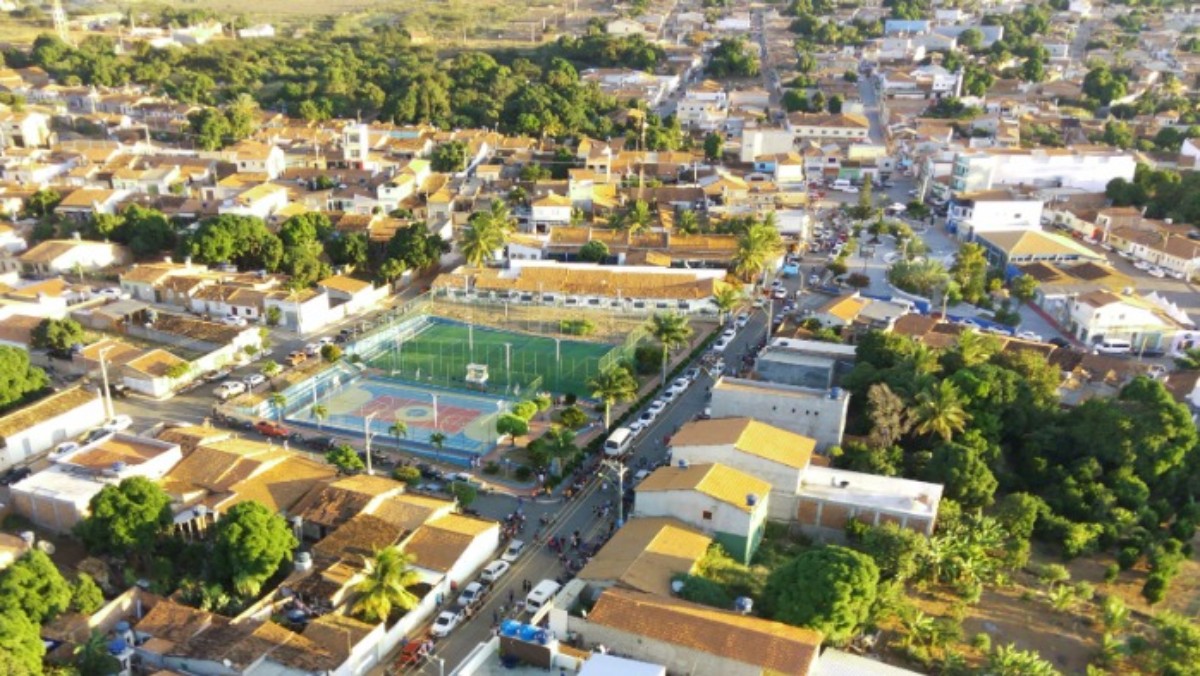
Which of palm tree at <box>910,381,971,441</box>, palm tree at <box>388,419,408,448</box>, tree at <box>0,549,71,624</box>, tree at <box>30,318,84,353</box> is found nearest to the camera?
tree at <box>0,549,71,624</box>

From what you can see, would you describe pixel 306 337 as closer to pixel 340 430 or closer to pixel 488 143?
pixel 340 430

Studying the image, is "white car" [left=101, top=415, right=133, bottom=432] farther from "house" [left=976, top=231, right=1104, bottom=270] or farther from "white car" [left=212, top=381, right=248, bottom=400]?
"house" [left=976, top=231, right=1104, bottom=270]

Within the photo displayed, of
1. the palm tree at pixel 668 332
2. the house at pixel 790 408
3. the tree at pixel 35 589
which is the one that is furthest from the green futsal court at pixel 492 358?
the tree at pixel 35 589

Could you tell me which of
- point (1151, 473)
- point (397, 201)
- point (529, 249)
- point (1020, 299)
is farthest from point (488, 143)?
point (1151, 473)

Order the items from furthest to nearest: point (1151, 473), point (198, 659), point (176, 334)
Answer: point (176, 334), point (1151, 473), point (198, 659)

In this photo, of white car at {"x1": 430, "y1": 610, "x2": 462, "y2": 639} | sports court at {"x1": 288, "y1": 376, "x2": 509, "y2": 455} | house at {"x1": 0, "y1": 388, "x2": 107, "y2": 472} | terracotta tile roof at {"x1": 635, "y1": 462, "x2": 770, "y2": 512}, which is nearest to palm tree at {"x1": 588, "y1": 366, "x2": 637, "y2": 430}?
sports court at {"x1": 288, "y1": 376, "x2": 509, "y2": 455}

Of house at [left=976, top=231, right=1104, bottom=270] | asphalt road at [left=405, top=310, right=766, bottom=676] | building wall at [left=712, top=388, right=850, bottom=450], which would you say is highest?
house at [left=976, top=231, right=1104, bottom=270]
